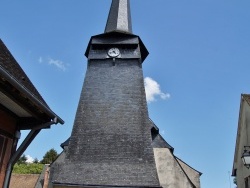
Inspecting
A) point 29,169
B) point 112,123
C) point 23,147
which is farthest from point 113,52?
point 29,169

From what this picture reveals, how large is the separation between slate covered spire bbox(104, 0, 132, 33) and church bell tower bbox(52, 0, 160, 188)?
0.26ft

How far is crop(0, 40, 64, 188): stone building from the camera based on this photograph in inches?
184

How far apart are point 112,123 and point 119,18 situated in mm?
7750

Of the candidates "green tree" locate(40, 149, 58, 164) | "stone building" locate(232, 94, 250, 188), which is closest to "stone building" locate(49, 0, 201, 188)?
"stone building" locate(232, 94, 250, 188)

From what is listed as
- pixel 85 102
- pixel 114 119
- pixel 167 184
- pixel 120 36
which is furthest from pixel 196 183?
pixel 120 36

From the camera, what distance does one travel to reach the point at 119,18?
19891 mm

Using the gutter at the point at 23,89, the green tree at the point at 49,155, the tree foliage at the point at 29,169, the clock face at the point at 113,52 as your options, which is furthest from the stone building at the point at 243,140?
the green tree at the point at 49,155

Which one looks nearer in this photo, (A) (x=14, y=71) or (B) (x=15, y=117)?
(A) (x=14, y=71)

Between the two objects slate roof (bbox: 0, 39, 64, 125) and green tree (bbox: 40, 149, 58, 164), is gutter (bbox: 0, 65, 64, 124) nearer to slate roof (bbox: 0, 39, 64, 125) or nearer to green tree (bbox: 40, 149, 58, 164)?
slate roof (bbox: 0, 39, 64, 125)

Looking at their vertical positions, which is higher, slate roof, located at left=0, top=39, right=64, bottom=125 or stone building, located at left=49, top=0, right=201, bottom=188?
stone building, located at left=49, top=0, right=201, bottom=188

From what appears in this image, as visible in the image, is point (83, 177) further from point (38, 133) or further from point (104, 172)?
point (38, 133)

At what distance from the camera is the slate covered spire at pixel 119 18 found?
1939 centimetres

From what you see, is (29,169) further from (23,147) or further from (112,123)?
(23,147)

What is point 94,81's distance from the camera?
17.2 m
